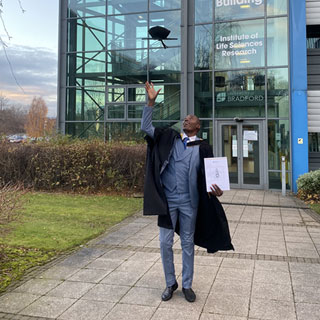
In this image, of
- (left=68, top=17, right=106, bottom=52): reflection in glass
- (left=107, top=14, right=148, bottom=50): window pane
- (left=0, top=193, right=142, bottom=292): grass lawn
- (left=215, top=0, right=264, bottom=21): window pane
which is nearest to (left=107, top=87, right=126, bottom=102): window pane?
(left=107, top=14, right=148, bottom=50): window pane

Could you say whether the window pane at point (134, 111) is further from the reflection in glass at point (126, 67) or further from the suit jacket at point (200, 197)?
the suit jacket at point (200, 197)

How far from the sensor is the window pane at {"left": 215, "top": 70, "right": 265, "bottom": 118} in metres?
13.9

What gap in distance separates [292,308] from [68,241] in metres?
3.77

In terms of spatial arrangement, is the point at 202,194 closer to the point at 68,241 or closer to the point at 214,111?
the point at 68,241

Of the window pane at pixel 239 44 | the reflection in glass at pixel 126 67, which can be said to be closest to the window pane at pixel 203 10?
the window pane at pixel 239 44

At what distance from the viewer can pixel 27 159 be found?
491 inches

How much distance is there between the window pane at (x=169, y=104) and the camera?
49.8 feet

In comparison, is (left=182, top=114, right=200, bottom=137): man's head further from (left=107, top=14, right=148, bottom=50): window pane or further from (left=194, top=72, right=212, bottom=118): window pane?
(left=107, top=14, right=148, bottom=50): window pane

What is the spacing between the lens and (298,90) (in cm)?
1312

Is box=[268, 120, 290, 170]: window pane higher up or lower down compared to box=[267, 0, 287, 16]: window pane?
lower down

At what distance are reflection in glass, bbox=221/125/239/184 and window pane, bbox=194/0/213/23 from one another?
450 centimetres

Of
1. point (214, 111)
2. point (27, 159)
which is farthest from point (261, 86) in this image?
point (27, 159)

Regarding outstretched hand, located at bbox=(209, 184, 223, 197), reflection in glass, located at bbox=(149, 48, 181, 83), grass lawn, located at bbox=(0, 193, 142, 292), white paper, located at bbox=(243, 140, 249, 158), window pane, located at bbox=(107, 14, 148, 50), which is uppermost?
window pane, located at bbox=(107, 14, 148, 50)

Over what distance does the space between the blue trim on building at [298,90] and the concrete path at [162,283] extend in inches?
268
